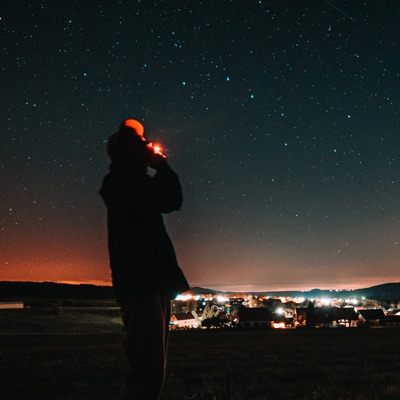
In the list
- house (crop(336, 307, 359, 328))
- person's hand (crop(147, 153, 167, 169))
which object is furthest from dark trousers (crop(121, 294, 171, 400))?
house (crop(336, 307, 359, 328))

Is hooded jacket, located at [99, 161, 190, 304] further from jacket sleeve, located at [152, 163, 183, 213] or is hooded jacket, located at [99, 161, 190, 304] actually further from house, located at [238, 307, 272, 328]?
house, located at [238, 307, 272, 328]

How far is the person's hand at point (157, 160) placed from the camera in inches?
126

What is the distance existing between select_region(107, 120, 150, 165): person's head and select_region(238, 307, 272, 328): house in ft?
269

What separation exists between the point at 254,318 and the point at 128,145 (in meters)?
83.7

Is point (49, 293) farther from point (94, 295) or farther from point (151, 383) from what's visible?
point (151, 383)

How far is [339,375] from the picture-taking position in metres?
8.73

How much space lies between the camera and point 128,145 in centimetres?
345

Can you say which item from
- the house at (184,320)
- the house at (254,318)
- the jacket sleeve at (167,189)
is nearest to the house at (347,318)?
the house at (254,318)

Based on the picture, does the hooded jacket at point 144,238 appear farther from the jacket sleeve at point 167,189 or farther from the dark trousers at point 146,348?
the dark trousers at point 146,348

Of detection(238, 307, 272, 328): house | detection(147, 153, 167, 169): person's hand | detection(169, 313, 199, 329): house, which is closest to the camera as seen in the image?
detection(147, 153, 167, 169): person's hand

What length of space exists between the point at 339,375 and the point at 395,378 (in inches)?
41.3

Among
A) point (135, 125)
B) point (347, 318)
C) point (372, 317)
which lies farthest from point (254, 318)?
point (135, 125)

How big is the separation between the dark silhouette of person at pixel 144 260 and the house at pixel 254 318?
8193 cm

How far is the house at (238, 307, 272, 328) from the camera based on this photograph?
268 ft
